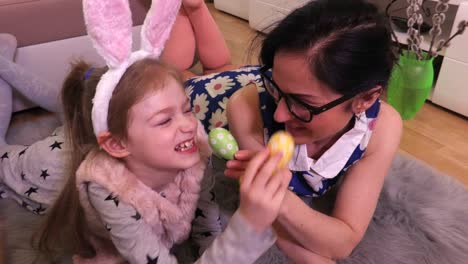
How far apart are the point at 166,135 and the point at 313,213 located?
31 cm

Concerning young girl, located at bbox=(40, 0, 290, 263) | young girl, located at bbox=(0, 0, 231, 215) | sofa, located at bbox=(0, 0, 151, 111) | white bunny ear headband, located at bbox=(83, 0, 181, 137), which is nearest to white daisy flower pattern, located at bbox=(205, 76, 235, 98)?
young girl, located at bbox=(0, 0, 231, 215)

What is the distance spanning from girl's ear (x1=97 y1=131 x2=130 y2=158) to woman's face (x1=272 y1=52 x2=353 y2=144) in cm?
29

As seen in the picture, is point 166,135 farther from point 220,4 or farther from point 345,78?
point 220,4

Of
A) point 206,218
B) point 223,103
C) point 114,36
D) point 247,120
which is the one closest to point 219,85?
point 223,103

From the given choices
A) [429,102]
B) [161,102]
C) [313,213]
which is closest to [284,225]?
[313,213]

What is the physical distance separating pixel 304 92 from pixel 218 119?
A: 0.48 metres

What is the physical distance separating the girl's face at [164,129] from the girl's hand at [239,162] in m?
0.10

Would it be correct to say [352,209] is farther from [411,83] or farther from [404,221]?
[411,83]

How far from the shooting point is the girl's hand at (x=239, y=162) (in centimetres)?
66

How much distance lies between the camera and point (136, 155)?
77 cm

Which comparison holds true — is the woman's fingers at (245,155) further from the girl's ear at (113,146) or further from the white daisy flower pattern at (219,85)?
the white daisy flower pattern at (219,85)

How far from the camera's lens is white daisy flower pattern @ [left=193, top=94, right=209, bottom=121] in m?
1.16

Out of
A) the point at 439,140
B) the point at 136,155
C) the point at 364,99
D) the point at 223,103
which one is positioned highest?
the point at 364,99

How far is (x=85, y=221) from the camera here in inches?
34.7
